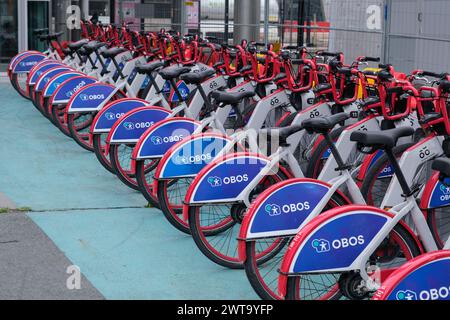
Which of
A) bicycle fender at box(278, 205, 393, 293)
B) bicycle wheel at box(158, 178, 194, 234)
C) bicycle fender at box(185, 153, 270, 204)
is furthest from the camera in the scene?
bicycle wheel at box(158, 178, 194, 234)

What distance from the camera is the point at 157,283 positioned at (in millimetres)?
4883

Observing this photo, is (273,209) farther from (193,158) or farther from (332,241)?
(193,158)

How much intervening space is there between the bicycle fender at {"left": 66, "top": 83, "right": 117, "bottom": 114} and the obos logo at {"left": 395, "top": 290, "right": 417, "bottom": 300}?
5.03 meters

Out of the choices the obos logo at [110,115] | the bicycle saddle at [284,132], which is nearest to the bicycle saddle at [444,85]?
the bicycle saddle at [284,132]

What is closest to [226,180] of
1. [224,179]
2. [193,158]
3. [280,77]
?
[224,179]

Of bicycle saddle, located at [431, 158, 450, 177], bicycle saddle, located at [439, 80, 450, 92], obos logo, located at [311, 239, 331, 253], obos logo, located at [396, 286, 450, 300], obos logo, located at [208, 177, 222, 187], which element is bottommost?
obos logo, located at [396, 286, 450, 300]

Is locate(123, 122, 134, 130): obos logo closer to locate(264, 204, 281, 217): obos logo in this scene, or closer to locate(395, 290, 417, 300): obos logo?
locate(264, 204, 281, 217): obos logo

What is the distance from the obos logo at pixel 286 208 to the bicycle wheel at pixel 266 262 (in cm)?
17

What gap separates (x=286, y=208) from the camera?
445 cm

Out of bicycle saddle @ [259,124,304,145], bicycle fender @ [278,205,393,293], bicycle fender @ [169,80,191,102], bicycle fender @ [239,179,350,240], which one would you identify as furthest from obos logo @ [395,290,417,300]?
bicycle fender @ [169,80,191,102]

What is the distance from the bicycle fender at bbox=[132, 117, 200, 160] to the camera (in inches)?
240

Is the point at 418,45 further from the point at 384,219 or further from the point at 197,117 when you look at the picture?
the point at 384,219

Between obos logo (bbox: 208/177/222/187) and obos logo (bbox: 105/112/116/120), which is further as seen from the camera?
obos logo (bbox: 105/112/116/120)
